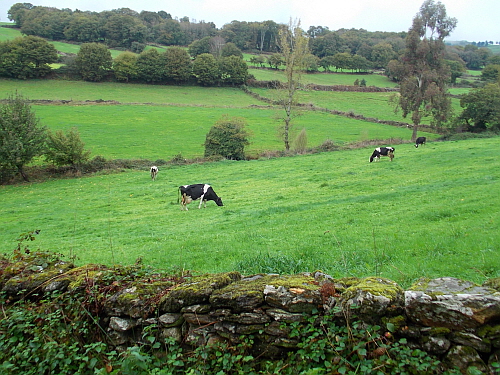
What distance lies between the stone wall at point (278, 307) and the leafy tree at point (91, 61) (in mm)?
97129

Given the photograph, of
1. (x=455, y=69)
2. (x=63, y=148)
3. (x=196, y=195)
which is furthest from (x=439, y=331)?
(x=455, y=69)

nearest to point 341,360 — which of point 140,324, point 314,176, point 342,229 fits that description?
point 140,324

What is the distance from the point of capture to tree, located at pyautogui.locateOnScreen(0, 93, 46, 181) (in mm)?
33281

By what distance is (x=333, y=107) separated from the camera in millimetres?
80250

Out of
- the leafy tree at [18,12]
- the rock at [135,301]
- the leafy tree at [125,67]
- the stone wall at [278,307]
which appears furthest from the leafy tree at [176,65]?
the rock at [135,301]

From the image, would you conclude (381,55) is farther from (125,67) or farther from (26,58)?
(26,58)

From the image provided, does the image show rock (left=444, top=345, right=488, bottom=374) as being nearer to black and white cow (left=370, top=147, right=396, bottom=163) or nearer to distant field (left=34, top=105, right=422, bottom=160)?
black and white cow (left=370, top=147, right=396, bottom=163)

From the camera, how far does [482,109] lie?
2042 inches

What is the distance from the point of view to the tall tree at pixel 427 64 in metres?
48.3

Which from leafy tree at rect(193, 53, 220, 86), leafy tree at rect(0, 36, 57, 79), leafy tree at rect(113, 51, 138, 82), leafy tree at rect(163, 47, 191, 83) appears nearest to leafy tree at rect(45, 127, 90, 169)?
leafy tree at rect(113, 51, 138, 82)

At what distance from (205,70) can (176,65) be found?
7809 millimetres

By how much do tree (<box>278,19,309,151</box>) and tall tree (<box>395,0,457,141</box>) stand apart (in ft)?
50.7

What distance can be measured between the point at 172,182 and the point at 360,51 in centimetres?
12280

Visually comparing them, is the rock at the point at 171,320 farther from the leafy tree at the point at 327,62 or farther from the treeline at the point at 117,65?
the leafy tree at the point at 327,62
